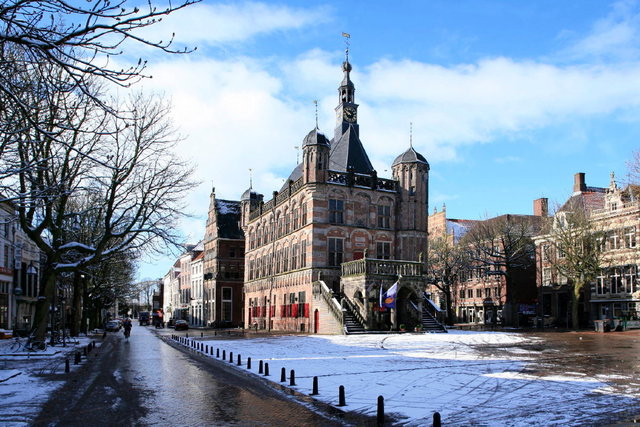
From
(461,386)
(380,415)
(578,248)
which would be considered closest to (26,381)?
(380,415)

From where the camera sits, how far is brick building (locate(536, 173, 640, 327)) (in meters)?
49.0

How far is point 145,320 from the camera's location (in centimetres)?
10550

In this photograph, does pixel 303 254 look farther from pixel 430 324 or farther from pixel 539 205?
pixel 539 205

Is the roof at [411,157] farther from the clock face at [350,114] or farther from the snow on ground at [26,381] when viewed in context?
the snow on ground at [26,381]

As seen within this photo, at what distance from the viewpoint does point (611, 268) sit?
165 feet

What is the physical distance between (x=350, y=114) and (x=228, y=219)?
3075 centimetres

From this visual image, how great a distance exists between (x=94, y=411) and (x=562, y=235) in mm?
46394

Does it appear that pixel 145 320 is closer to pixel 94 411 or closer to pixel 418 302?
pixel 418 302

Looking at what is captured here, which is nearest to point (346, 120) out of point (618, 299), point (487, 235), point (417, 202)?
point (417, 202)

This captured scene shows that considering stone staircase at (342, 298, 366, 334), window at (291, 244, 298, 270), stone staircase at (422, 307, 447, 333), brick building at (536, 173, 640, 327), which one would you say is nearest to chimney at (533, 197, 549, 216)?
brick building at (536, 173, 640, 327)

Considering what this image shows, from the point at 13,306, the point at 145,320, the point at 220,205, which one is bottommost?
the point at 145,320

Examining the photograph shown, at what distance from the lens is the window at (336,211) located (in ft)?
149

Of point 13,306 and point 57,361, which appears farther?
point 13,306

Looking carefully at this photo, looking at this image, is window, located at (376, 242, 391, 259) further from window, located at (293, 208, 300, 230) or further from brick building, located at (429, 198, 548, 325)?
brick building, located at (429, 198, 548, 325)
